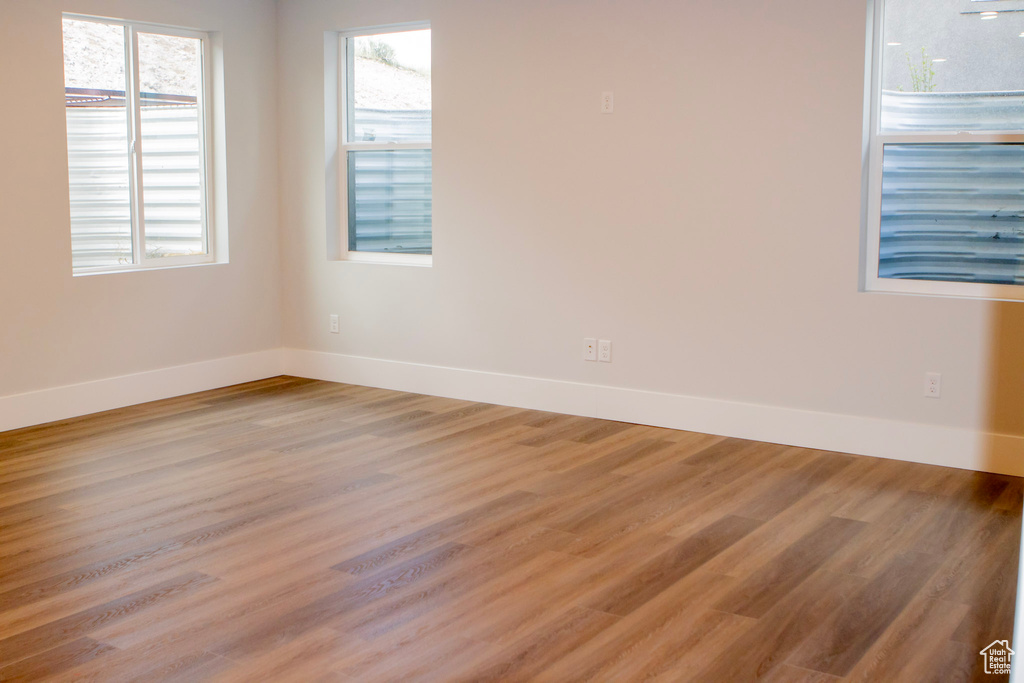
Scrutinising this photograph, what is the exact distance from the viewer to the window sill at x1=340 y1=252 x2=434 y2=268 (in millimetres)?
5938

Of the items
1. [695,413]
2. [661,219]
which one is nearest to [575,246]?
[661,219]

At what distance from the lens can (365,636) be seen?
266 centimetres

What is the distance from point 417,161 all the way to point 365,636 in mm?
3762

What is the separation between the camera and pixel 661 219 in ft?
16.3

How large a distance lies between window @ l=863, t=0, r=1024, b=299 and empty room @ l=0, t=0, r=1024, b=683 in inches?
0.6

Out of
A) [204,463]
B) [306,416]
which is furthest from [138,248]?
[204,463]

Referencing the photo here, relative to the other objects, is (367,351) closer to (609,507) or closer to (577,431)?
(577,431)

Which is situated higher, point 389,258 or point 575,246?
point 575,246

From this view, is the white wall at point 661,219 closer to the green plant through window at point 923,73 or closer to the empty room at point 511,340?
the empty room at point 511,340

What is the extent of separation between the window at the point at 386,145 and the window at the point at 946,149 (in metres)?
2.66

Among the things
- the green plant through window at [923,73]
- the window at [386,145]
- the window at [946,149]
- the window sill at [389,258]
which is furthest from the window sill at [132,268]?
the green plant through window at [923,73]

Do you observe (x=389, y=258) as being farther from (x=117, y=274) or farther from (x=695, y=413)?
(x=695, y=413)

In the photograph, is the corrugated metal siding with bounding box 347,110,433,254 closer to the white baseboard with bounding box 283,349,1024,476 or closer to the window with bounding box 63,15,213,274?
the white baseboard with bounding box 283,349,1024,476

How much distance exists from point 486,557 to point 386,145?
3.44 metres
